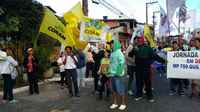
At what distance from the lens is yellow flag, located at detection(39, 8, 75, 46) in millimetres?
14391


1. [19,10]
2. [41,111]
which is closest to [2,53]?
[41,111]

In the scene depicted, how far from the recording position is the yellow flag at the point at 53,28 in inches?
567

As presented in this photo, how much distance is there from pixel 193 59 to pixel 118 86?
9.02ft

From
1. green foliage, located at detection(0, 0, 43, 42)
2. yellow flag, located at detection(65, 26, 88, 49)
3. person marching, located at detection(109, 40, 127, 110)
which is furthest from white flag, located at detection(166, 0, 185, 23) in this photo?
green foliage, located at detection(0, 0, 43, 42)

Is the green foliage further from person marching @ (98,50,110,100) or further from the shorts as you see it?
the shorts

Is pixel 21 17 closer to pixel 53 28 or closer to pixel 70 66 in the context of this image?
pixel 53 28

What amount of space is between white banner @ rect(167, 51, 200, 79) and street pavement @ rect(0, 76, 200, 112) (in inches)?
25.3

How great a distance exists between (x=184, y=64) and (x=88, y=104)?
300cm

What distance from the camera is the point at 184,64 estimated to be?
13.7 m

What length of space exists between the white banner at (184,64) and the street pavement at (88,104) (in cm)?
64

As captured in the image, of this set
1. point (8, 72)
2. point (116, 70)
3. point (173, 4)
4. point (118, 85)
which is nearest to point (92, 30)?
point (173, 4)

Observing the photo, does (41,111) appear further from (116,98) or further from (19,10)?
(19,10)

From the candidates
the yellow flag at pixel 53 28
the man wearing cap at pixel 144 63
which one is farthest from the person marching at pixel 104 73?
the yellow flag at pixel 53 28

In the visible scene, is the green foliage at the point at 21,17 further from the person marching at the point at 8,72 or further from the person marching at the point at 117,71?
the person marching at the point at 117,71
